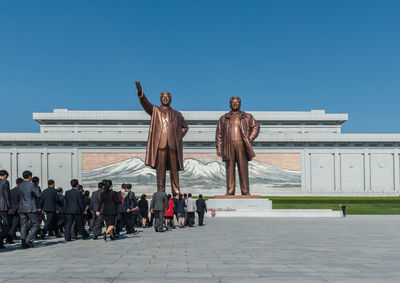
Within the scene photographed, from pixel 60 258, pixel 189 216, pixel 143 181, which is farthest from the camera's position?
pixel 143 181

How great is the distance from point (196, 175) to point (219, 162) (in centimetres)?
253

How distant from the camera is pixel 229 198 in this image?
18.2 m

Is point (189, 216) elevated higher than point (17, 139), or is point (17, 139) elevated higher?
point (17, 139)

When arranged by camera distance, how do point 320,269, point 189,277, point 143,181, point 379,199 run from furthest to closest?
point 143,181 < point 379,199 < point 320,269 < point 189,277

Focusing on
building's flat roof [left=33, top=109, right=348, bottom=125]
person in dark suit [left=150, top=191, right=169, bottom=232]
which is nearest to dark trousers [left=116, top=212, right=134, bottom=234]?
person in dark suit [left=150, top=191, right=169, bottom=232]

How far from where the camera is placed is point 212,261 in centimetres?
614

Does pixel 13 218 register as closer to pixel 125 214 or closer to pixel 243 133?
pixel 125 214

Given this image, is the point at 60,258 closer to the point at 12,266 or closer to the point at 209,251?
the point at 12,266

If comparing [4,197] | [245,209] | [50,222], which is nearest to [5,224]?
[4,197]

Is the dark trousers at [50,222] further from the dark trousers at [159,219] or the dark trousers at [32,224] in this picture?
the dark trousers at [159,219]

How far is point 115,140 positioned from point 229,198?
2421 centimetres

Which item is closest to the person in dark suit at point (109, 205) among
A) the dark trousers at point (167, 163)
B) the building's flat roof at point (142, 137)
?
the dark trousers at point (167, 163)

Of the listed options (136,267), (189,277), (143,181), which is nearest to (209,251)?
(136,267)

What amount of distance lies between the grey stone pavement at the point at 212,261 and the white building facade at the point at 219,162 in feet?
102
